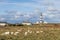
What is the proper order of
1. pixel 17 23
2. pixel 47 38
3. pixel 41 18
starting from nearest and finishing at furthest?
pixel 47 38 < pixel 17 23 < pixel 41 18

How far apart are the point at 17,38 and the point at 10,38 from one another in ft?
2.27

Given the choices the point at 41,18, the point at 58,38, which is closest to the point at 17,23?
the point at 41,18

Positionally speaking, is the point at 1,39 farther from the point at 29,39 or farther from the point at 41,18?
the point at 41,18

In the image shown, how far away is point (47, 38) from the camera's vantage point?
2153 cm

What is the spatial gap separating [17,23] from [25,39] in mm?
31000

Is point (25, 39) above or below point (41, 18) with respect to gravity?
above

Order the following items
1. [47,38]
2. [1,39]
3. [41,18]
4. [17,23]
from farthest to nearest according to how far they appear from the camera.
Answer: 1. [41,18]
2. [17,23]
3. [47,38]
4. [1,39]

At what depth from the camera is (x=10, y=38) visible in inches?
821

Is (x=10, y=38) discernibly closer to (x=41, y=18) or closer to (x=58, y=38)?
(x=58, y=38)

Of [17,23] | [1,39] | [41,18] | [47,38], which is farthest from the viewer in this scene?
[41,18]

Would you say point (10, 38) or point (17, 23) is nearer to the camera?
point (10, 38)

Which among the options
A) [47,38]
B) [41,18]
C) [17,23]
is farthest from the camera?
[41,18]

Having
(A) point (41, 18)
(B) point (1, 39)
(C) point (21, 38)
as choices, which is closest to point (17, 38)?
(C) point (21, 38)

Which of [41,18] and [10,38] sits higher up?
[10,38]
